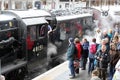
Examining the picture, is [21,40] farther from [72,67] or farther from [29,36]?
[72,67]

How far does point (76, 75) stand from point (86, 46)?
1238 millimetres

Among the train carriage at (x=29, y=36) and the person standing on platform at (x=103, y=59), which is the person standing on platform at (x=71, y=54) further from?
the train carriage at (x=29, y=36)

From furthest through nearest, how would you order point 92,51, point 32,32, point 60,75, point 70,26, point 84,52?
point 70,26
point 32,32
point 84,52
point 60,75
point 92,51

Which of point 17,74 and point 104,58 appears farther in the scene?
point 17,74

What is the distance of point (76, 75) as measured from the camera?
11.6 meters

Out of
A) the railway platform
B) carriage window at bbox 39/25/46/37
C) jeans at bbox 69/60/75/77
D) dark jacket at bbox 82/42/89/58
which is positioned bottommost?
the railway platform

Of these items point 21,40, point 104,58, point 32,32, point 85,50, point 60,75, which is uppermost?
point 32,32

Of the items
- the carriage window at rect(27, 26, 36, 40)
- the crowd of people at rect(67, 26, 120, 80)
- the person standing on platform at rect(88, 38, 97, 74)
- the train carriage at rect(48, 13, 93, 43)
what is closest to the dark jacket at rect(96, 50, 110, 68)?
the crowd of people at rect(67, 26, 120, 80)

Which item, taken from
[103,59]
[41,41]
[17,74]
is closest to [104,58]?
[103,59]

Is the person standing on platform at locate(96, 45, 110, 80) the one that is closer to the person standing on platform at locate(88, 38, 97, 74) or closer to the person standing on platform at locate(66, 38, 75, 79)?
the person standing on platform at locate(66, 38, 75, 79)

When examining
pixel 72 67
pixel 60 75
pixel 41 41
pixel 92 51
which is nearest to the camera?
pixel 72 67

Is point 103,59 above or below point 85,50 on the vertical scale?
above

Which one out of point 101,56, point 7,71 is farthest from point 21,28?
point 101,56

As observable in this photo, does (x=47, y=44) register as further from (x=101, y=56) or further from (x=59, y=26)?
(x=101, y=56)
